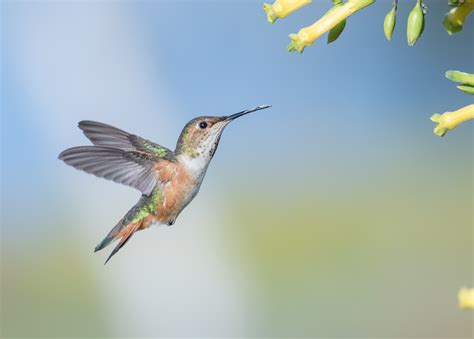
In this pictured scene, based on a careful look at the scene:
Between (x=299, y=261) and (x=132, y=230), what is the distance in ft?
22.3

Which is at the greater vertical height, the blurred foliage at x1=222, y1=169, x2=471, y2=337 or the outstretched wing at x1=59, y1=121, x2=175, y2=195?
the outstretched wing at x1=59, y1=121, x2=175, y2=195

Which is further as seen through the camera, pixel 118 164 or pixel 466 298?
pixel 118 164

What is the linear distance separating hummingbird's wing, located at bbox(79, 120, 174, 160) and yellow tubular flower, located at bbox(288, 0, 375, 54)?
3.40 feet

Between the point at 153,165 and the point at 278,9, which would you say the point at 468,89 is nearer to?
the point at 278,9

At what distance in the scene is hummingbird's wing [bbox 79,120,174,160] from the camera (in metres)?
3.24

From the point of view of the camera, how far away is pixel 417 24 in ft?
7.10

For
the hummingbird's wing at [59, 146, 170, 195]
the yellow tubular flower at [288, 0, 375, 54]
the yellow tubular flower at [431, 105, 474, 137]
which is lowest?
the yellow tubular flower at [431, 105, 474, 137]

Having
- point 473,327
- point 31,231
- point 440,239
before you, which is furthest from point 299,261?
point 31,231

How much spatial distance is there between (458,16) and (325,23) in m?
0.50

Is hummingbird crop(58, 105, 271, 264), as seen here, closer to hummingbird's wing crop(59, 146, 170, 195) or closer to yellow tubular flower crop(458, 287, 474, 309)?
Answer: hummingbird's wing crop(59, 146, 170, 195)

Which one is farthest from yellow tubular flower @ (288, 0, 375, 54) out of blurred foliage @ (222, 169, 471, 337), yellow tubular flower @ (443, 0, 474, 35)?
blurred foliage @ (222, 169, 471, 337)

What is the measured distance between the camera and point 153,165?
134 inches

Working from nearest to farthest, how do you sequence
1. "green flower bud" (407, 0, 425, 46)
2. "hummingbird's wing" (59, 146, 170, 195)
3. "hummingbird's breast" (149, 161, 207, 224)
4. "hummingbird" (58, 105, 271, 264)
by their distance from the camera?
"green flower bud" (407, 0, 425, 46)
"hummingbird's wing" (59, 146, 170, 195)
"hummingbird" (58, 105, 271, 264)
"hummingbird's breast" (149, 161, 207, 224)

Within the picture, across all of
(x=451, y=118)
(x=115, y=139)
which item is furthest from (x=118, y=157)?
(x=451, y=118)
